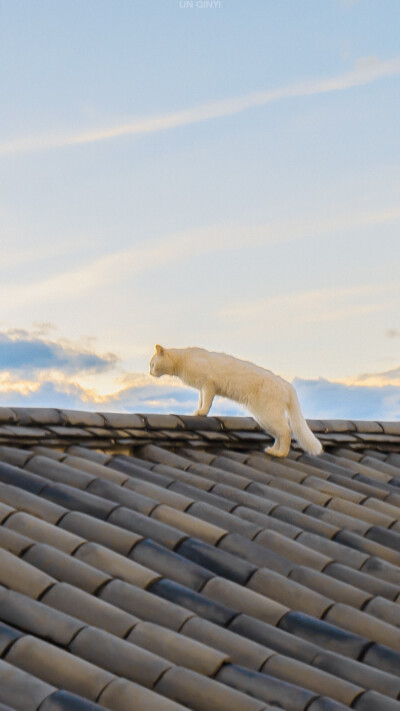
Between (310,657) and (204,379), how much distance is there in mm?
3726

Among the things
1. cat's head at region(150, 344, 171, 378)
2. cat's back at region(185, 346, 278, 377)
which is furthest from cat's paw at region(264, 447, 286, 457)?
cat's head at region(150, 344, 171, 378)

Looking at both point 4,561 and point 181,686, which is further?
point 4,561

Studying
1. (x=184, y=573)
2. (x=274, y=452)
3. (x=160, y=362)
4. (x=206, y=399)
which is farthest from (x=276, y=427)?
(x=184, y=573)

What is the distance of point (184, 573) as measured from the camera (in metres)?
4.48

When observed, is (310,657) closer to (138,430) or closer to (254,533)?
(254,533)

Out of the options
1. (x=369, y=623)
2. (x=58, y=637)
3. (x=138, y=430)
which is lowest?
(x=369, y=623)

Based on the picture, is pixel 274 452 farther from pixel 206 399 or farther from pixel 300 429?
pixel 206 399

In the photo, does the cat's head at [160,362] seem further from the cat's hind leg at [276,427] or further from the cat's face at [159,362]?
the cat's hind leg at [276,427]

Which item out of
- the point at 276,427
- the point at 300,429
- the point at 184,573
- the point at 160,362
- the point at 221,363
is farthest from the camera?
the point at 160,362

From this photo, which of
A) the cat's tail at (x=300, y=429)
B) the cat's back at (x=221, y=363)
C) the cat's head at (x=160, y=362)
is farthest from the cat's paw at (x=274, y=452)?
the cat's head at (x=160, y=362)

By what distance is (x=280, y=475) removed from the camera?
680 centimetres

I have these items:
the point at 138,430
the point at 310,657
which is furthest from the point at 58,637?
the point at 138,430

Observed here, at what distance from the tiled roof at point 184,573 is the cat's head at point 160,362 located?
853 mm

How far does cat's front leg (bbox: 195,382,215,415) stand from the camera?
7422 millimetres
